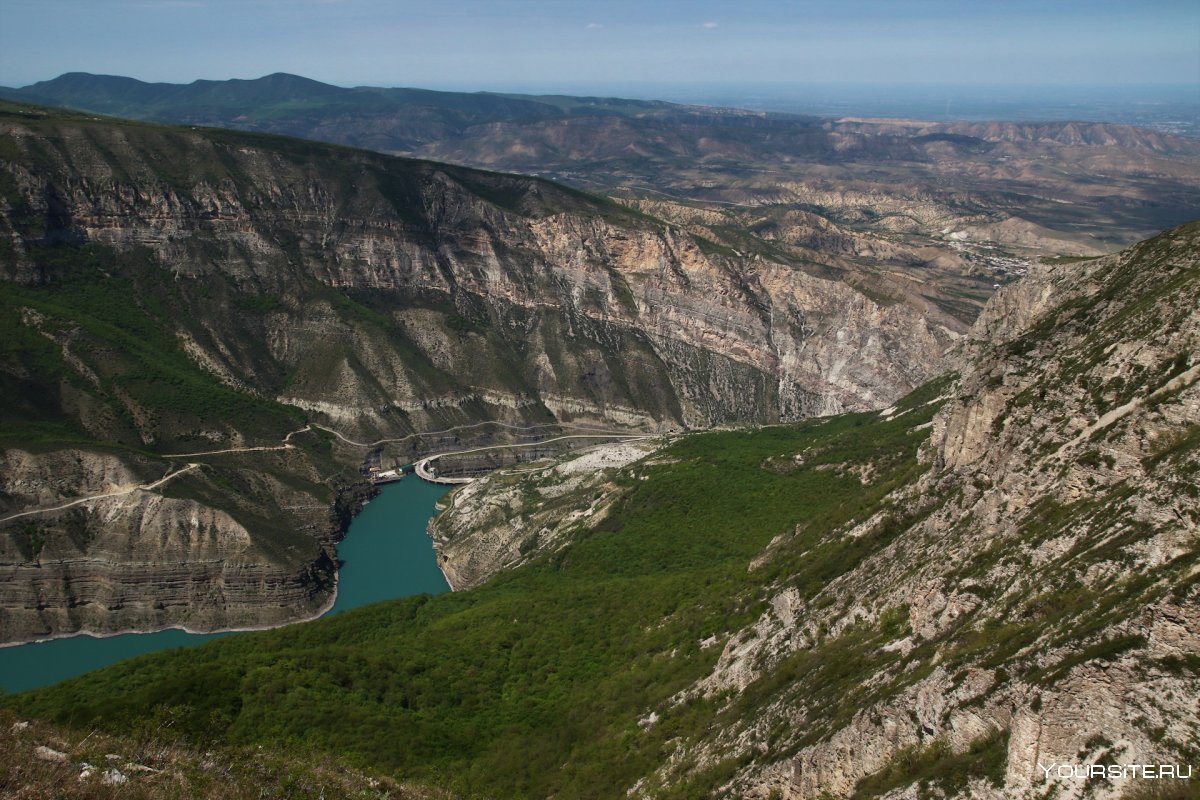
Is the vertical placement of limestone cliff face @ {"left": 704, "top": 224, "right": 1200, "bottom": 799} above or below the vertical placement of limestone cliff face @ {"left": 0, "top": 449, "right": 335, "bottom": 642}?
above

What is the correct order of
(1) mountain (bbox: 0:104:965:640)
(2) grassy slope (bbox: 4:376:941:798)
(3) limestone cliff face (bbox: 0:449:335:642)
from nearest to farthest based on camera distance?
1. (2) grassy slope (bbox: 4:376:941:798)
2. (3) limestone cliff face (bbox: 0:449:335:642)
3. (1) mountain (bbox: 0:104:965:640)

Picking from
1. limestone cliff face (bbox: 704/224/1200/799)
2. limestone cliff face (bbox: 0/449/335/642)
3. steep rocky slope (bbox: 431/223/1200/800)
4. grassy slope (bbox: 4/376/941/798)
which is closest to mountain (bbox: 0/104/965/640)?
limestone cliff face (bbox: 0/449/335/642)

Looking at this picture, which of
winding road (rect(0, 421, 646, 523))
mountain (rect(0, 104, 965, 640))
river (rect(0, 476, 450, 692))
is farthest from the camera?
mountain (rect(0, 104, 965, 640))

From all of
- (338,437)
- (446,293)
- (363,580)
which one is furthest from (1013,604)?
(446,293)

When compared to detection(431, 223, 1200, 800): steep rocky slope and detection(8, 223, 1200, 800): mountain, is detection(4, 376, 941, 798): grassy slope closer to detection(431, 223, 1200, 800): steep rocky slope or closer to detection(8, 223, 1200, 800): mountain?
detection(8, 223, 1200, 800): mountain

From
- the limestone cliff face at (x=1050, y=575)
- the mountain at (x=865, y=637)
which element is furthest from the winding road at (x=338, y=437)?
the limestone cliff face at (x=1050, y=575)

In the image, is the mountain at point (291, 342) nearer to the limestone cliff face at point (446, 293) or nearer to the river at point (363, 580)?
the limestone cliff face at point (446, 293)

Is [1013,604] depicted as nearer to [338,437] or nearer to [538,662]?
[538,662]
